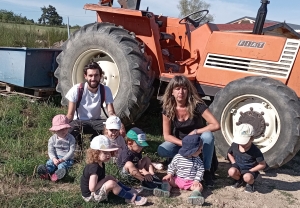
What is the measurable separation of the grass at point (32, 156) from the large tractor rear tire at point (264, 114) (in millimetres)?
975

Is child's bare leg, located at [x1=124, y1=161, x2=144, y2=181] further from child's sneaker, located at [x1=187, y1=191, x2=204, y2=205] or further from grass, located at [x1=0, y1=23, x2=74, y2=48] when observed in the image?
grass, located at [x1=0, y1=23, x2=74, y2=48]

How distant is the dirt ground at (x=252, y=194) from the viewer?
11.7 ft

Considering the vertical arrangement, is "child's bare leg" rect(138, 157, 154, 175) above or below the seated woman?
below

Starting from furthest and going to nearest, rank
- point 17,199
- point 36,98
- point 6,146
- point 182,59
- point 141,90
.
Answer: point 36,98 → point 182,59 → point 141,90 → point 6,146 → point 17,199

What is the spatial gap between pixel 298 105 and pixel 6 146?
3.22 meters

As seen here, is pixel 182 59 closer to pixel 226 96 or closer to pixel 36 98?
pixel 226 96

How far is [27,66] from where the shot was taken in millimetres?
6070

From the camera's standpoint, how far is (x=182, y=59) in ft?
18.9

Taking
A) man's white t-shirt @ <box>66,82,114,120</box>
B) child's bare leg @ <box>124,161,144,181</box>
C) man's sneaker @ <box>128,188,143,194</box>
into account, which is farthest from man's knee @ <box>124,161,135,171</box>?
man's white t-shirt @ <box>66,82,114,120</box>

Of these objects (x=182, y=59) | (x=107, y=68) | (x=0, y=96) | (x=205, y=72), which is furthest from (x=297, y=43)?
(x=0, y=96)

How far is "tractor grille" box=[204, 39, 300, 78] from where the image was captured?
4.63 m

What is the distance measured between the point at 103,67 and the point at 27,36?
23.1 ft

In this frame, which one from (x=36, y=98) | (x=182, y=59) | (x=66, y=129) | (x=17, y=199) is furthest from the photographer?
(x=36, y=98)

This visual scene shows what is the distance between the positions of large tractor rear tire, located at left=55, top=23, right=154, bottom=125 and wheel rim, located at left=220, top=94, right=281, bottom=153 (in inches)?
42.0
